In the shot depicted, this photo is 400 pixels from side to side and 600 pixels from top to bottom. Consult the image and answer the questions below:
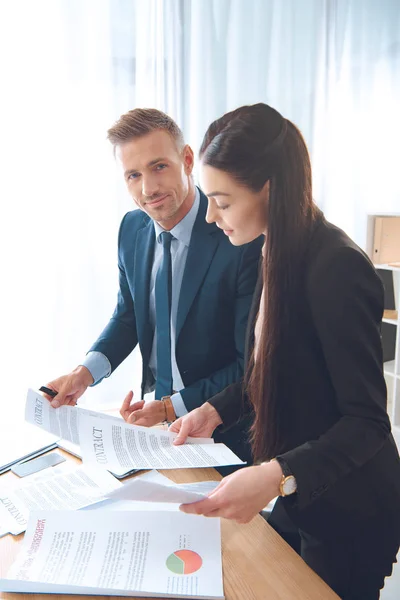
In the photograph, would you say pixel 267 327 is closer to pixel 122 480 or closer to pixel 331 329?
pixel 331 329

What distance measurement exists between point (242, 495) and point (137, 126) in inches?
40.3

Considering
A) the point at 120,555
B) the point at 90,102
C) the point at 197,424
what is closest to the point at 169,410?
the point at 197,424

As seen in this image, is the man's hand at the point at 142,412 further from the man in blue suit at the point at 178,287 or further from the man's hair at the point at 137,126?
the man's hair at the point at 137,126

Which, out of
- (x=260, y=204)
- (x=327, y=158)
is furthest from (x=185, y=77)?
(x=260, y=204)

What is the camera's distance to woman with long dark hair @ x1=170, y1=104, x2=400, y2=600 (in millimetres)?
808

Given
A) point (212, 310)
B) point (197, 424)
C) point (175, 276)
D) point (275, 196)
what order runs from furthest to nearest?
1. point (175, 276)
2. point (212, 310)
3. point (197, 424)
4. point (275, 196)

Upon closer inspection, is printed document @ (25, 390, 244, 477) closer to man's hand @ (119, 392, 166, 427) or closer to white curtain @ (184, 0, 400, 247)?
A: man's hand @ (119, 392, 166, 427)

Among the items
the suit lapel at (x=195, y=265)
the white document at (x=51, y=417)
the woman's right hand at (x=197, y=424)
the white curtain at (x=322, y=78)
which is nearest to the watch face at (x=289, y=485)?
the woman's right hand at (x=197, y=424)

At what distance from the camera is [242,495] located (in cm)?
75

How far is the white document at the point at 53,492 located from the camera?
92 cm

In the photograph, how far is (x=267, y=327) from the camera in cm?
92

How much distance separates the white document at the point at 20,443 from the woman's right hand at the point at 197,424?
0.34 m

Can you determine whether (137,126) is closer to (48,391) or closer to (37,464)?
(48,391)

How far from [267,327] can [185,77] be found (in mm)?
2270
